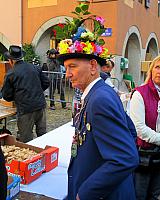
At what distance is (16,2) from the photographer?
1200cm

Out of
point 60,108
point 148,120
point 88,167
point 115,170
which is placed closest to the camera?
point 115,170

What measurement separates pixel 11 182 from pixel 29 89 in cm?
248

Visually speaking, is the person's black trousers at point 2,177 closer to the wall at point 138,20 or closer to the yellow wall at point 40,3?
the wall at point 138,20

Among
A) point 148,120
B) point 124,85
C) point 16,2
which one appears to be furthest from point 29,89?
point 16,2

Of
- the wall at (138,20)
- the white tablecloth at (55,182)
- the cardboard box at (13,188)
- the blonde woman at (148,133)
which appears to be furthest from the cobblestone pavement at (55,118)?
the cardboard box at (13,188)

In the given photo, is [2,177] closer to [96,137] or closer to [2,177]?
[2,177]

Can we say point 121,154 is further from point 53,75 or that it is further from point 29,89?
point 53,75

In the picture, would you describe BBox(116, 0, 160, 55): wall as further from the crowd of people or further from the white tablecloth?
the crowd of people

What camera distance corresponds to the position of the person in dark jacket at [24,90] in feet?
13.7

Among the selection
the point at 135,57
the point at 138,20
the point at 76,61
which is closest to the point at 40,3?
the point at 138,20

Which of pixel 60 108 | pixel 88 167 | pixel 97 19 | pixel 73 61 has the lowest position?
pixel 60 108

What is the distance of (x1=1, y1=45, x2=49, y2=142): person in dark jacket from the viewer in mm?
4168

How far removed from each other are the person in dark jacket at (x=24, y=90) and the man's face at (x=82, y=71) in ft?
8.94

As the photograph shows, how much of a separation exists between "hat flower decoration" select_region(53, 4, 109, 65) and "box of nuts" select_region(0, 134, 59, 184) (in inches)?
34.8
